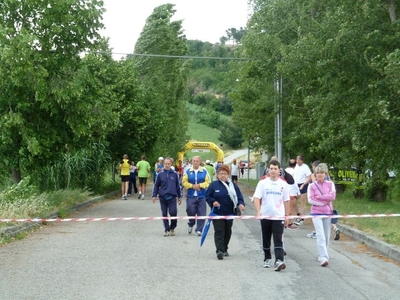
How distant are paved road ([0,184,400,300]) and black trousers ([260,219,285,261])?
27 cm

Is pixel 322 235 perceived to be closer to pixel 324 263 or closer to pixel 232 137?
pixel 324 263

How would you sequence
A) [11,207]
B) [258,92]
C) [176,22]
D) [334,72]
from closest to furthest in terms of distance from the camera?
Result: [11,207] < [334,72] < [258,92] < [176,22]

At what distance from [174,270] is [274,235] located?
64.8 inches

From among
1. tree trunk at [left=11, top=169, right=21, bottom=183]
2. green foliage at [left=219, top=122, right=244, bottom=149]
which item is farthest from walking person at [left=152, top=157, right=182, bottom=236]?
green foliage at [left=219, top=122, right=244, bottom=149]

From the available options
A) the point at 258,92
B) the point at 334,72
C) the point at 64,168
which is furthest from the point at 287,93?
the point at 334,72

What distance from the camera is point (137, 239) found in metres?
14.9

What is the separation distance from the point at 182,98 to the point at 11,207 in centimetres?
4342

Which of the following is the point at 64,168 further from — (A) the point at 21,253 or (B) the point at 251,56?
(A) the point at 21,253

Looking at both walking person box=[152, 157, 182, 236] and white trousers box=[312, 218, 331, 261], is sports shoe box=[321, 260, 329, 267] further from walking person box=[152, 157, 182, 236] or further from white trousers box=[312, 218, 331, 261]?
walking person box=[152, 157, 182, 236]

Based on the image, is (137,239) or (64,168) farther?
(64,168)

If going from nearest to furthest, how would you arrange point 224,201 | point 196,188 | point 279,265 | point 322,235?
point 279,265, point 322,235, point 224,201, point 196,188

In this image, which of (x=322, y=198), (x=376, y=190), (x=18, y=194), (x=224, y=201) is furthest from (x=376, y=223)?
(x=376, y=190)

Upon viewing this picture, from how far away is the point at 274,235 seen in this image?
11.2 metres

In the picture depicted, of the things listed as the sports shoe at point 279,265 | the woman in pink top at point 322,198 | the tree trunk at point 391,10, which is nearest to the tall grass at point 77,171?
the tree trunk at point 391,10
